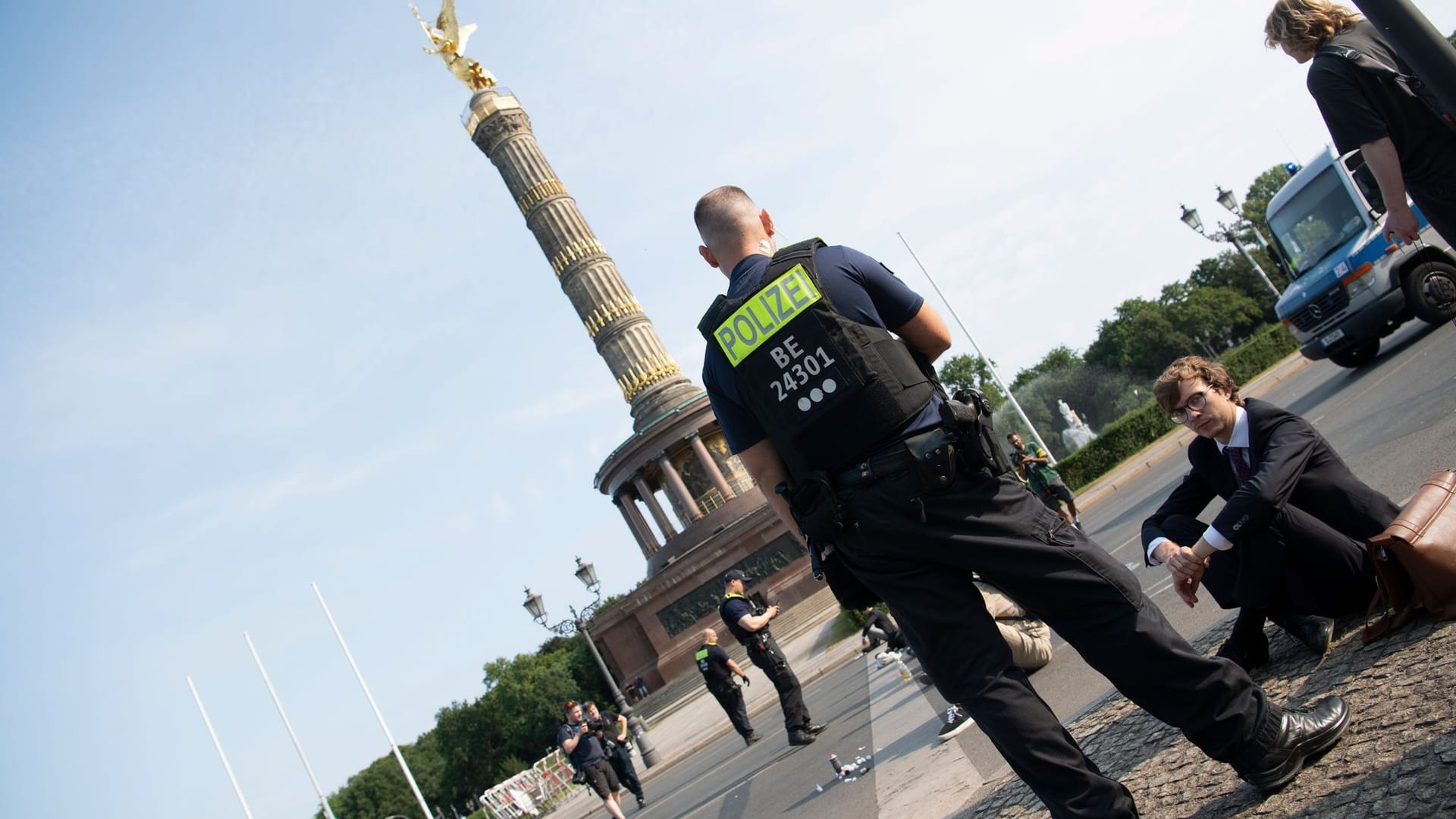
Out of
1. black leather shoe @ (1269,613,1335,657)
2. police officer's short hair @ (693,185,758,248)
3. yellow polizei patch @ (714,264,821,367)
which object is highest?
police officer's short hair @ (693,185,758,248)

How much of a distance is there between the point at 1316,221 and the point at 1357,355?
195 cm

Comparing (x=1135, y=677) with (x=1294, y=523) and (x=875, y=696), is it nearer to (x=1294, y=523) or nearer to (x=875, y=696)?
(x=1294, y=523)

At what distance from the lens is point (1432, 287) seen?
1321 cm

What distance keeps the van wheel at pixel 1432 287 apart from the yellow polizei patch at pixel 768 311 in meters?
12.8

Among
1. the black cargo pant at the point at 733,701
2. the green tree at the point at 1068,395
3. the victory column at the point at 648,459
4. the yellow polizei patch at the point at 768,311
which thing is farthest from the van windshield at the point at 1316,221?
the green tree at the point at 1068,395

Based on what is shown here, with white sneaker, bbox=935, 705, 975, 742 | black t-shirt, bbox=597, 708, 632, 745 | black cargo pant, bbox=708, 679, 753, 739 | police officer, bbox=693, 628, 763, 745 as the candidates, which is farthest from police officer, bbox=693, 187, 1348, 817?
black t-shirt, bbox=597, 708, 632, 745

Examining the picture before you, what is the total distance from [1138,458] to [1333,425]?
1417 centimetres

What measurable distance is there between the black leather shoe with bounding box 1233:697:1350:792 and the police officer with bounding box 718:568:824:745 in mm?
7174

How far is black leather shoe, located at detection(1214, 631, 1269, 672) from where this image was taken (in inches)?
164

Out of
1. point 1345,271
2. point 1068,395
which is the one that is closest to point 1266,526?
point 1345,271

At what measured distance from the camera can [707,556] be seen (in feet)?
113

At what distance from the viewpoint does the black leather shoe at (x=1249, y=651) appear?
4.18 meters

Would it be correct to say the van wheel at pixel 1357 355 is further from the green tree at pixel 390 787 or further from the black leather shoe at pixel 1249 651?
the green tree at pixel 390 787

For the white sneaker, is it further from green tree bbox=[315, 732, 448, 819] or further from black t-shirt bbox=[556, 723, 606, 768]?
green tree bbox=[315, 732, 448, 819]
